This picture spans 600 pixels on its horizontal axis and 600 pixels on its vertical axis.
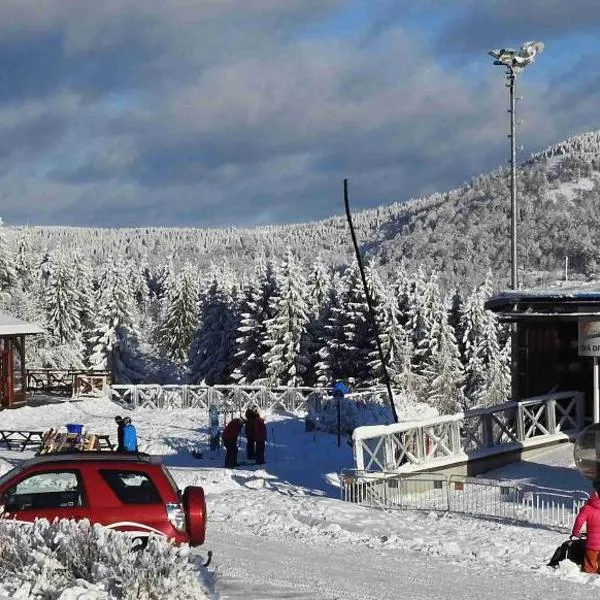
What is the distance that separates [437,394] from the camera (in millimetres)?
65750

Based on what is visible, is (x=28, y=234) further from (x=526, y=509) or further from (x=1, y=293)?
(x=526, y=509)

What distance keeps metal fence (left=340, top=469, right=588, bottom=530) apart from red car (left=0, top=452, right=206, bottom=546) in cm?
845

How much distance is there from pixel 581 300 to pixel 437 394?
42727mm

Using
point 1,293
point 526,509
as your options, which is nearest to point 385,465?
point 526,509

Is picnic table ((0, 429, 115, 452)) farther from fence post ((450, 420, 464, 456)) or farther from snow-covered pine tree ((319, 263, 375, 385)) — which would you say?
snow-covered pine tree ((319, 263, 375, 385))

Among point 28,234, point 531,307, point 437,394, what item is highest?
point 28,234

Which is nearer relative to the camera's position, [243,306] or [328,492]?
[328,492]

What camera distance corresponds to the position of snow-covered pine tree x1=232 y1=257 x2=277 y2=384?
6719 centimetres

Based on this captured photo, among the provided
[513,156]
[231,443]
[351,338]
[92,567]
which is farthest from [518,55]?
[351,338]

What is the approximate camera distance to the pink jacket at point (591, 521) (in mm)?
13375

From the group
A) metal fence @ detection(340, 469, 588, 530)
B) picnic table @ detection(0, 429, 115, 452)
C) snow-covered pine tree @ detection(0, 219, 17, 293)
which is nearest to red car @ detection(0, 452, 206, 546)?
metal fence @ detection(340, 469, 588, 530)

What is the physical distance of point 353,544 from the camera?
15.8 m

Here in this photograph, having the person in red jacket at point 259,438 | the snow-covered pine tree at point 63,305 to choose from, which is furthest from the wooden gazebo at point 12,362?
the snow-covered pine tree at point 63,305

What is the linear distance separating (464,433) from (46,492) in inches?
593
